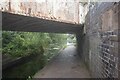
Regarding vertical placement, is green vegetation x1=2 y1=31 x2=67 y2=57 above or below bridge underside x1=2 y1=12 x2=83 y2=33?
below

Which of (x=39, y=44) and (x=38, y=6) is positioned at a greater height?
(x=38, y=6)

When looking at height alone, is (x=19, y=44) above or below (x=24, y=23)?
→ below

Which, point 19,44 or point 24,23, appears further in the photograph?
point 19,44

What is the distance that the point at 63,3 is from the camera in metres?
10.2

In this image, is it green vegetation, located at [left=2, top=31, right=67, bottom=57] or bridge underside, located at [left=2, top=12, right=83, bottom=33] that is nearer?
bridge underside, located at [left=2, top=12, right=83, bottom=33]

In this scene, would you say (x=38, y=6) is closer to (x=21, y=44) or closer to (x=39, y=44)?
(x=21, y=44)

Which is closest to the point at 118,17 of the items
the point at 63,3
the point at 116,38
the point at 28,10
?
the point at 116,38

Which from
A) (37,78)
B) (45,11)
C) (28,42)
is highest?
(45,11)

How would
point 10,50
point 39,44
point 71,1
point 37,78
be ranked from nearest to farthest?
point 37,78 → point 71,1 → point 10,50 → point 39,44

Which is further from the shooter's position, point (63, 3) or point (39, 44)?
point (39, 44)

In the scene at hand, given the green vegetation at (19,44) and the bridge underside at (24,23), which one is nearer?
the bridge underside at (24,23)

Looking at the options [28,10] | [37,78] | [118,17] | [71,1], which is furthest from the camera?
[71,1]

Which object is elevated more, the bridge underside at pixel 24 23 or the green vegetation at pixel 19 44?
the bridge underside at pixel 24 23

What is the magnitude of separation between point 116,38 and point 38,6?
434 centimetres
